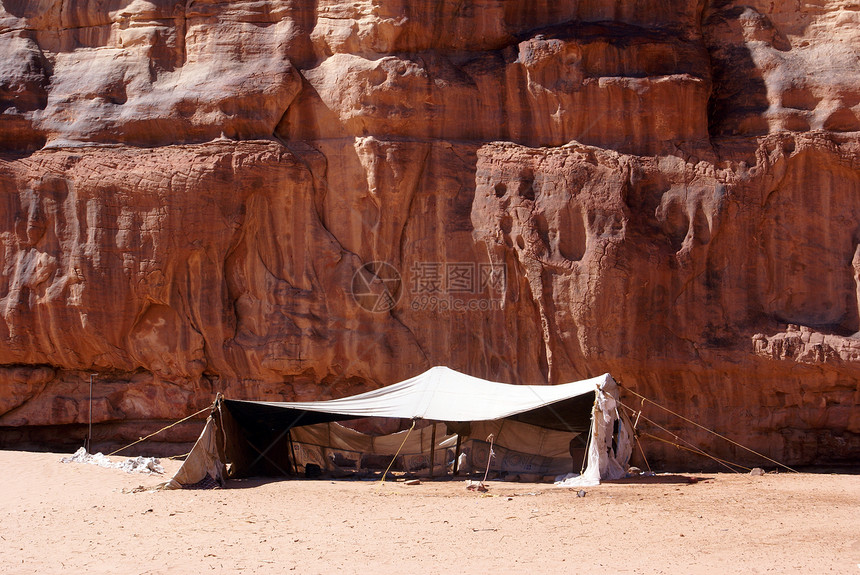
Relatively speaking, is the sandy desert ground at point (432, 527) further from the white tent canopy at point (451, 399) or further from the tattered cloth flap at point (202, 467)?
the white tent canopy at point (451, 399)

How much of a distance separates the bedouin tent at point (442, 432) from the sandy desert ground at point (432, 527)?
52 centimetres

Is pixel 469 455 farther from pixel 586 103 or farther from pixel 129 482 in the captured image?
pixel 586 103

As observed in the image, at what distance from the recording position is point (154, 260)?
15211 millimetres

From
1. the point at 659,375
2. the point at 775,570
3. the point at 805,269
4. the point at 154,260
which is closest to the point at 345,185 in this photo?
the point at 154,260

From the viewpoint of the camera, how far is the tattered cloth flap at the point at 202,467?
38.0 ft

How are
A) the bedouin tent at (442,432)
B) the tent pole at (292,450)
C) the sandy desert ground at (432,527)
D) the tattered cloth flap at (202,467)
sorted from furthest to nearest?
the tent pole at (292,450), the bedouin tent at (442,432), the tattered cloth flap at (202,467), the sandy desert ground at (432,527)

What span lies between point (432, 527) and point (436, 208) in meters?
7.21

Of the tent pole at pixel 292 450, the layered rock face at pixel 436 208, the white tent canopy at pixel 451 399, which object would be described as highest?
the layered rock face at pixel 436 208

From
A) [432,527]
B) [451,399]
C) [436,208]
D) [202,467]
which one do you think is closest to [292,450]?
[202,467]

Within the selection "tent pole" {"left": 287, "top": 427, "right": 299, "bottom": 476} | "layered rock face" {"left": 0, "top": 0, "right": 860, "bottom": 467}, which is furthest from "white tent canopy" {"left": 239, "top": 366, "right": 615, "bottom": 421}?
"layered rock face" {"left": 0, "top": 0, "right": 860, "bottom": 467}

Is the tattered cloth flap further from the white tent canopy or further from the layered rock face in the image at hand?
the layered rock face

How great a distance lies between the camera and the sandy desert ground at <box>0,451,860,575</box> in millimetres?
7926

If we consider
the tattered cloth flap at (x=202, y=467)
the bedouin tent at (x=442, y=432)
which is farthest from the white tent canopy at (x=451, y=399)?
the tattered cloth flap at (x=202, y=467)

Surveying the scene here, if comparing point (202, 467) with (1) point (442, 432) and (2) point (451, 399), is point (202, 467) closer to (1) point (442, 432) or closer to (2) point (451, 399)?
(2) point (451, 399)
